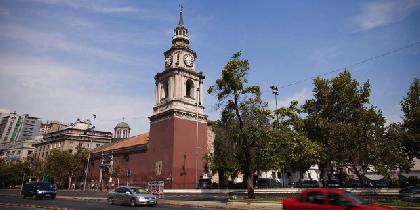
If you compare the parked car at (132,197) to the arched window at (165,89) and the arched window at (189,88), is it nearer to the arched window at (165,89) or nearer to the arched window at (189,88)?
the arched window at (189,88)

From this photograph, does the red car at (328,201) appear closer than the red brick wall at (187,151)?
Yes

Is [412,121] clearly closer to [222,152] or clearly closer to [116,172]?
[222,152]

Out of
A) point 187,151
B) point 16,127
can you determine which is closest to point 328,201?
point 187,151

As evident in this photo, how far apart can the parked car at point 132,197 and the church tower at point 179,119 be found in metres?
25.3

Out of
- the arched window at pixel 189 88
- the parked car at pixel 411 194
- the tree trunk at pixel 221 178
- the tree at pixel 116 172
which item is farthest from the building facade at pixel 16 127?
the parked car at pixel 411 194

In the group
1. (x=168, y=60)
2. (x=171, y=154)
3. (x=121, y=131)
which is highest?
(x=168, y=60)

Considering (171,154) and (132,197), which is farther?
(171,154)

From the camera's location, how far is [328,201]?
13.2 meters

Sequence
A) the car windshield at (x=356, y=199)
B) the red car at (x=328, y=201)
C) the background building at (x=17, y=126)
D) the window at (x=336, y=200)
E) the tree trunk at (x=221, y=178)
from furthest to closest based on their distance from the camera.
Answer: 1. the background building at (x=17, y=126)
2. the tree trunk at (x=221, y=178)
3. the window at (x=336, y=200)
4. the car windshield at (x=356, y=199)
5. the red car at (x=328, y=201)

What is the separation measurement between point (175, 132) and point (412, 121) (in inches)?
1220

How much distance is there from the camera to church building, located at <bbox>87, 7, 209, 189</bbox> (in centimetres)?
5397

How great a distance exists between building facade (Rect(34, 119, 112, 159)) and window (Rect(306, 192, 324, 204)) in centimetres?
8044

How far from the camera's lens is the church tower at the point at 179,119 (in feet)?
176

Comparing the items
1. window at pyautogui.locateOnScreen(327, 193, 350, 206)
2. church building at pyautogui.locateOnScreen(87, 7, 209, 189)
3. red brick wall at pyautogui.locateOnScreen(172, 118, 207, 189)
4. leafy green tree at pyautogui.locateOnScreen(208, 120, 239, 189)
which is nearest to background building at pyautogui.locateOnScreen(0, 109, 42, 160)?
church building at pyautogui.locateOnScreen(87, 7, 209, 189)
